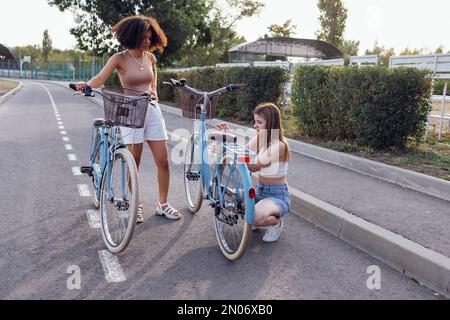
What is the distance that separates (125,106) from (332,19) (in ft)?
163

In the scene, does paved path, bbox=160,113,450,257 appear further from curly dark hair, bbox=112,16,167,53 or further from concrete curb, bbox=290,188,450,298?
curly dark hair, bbox=112,16,167,53

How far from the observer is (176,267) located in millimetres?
3605

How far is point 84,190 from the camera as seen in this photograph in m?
5.86

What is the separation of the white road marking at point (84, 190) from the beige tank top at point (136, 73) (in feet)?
5.97

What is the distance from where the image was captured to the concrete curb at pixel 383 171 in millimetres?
5719

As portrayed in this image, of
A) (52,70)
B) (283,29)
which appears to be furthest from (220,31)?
(52,70)

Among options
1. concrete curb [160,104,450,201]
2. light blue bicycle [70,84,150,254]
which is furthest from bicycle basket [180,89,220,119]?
concrete curb [160,104,450,201]

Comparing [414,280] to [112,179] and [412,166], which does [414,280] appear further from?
[412,166]

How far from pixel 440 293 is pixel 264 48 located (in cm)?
3057

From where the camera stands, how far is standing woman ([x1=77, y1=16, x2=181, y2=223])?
4.22 m

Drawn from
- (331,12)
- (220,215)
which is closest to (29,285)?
(220,215)

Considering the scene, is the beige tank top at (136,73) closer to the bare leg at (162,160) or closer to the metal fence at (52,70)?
the bare leg at (162,160)

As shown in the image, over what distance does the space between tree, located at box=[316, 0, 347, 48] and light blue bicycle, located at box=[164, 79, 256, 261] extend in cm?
4823

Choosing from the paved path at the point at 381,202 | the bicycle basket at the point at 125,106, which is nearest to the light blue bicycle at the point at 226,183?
the bicycle basket at the point at 125,106
